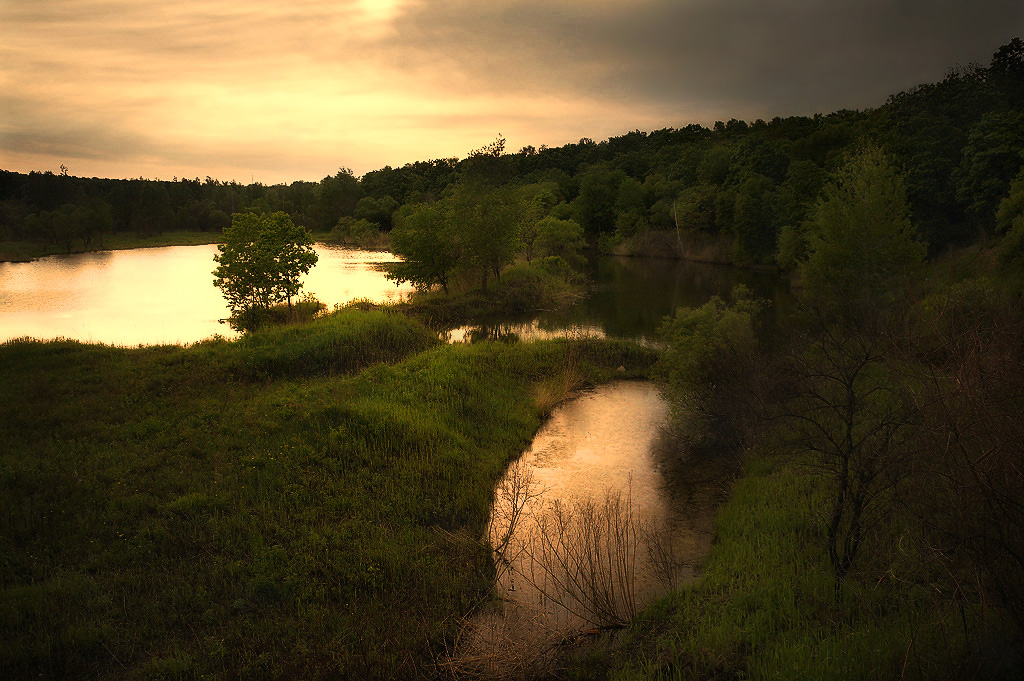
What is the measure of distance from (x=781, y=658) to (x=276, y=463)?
1038cm

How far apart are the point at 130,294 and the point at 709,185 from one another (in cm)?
5874

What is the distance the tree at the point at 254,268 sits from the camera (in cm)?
2983

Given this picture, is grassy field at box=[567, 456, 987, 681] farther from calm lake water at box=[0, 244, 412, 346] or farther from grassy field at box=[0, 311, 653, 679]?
calm lake water at box=[0, 244, 412, 346]

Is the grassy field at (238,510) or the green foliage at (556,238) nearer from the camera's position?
the grassy field at (238,510)

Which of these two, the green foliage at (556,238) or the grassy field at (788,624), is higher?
the green foliage at (556,238)

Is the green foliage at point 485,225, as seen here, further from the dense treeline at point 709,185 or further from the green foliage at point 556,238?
the green foliage at point 556,238

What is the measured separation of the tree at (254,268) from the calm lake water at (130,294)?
1778mm

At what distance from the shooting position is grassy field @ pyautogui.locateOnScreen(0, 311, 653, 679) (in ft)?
26.1

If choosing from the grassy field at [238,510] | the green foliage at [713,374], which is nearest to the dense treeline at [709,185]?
the green foliage at [713,374]

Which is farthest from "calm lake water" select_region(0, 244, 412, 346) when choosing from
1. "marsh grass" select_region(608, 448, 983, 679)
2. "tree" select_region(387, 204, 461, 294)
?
"marsh grass" select_region(608, 448, 983, 679)

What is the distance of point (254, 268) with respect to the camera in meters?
29.9

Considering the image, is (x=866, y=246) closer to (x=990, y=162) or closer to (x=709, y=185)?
(x=990, y=162)

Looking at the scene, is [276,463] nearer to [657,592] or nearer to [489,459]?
[489,459]

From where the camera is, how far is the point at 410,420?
15805 mm
